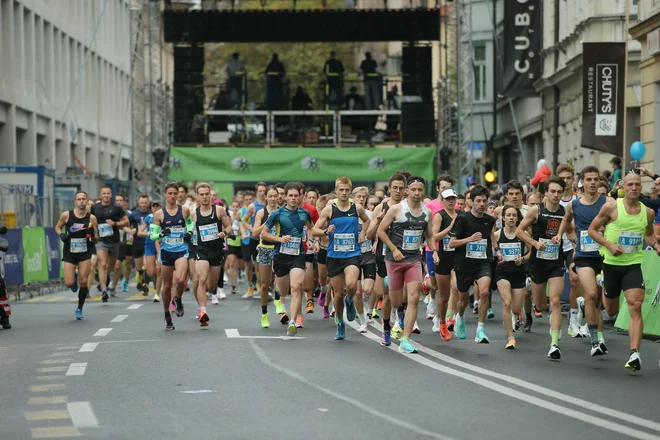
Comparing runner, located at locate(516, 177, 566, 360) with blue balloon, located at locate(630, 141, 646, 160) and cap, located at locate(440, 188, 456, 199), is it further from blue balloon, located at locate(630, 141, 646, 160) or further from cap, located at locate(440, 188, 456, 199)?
blue balloon, located at locate(630, 141, 646, 160)

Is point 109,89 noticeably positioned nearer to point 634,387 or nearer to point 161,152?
point 161,152

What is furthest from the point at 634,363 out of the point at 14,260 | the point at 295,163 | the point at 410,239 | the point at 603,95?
the point at 295,163

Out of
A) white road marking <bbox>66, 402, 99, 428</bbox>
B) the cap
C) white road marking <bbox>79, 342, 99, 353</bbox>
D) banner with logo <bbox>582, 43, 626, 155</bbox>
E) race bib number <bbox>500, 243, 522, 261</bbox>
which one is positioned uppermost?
banner with logo <bbox>582, 43, 626, 155</bbox>

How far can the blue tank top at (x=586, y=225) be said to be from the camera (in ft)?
46.7

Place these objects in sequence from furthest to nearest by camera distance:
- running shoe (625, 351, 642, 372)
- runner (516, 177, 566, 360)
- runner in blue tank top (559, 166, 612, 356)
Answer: runner (516, 177, 566, 360) < runner in blue tank top (559, 166, 612, 356) < running shoe (625, 351, 642, 372)

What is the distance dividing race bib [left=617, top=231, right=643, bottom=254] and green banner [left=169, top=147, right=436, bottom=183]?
25.1 metres

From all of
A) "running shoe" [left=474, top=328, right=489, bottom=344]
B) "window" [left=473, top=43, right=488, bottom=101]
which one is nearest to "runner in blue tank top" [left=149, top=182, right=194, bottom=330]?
"running shoe" [left=474, top=328, right=489, bottom=344]

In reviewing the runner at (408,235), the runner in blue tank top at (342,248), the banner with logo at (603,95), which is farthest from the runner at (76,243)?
the banner with logo at (603,95)

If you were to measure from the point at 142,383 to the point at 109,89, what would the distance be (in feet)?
183

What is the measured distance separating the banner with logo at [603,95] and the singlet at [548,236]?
12.3m

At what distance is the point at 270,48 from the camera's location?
8306cm

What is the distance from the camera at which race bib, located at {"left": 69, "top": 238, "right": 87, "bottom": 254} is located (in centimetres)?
2158

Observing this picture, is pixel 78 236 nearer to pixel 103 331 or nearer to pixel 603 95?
pixel 103 331

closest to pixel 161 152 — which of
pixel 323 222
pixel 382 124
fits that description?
pixel 382 124
